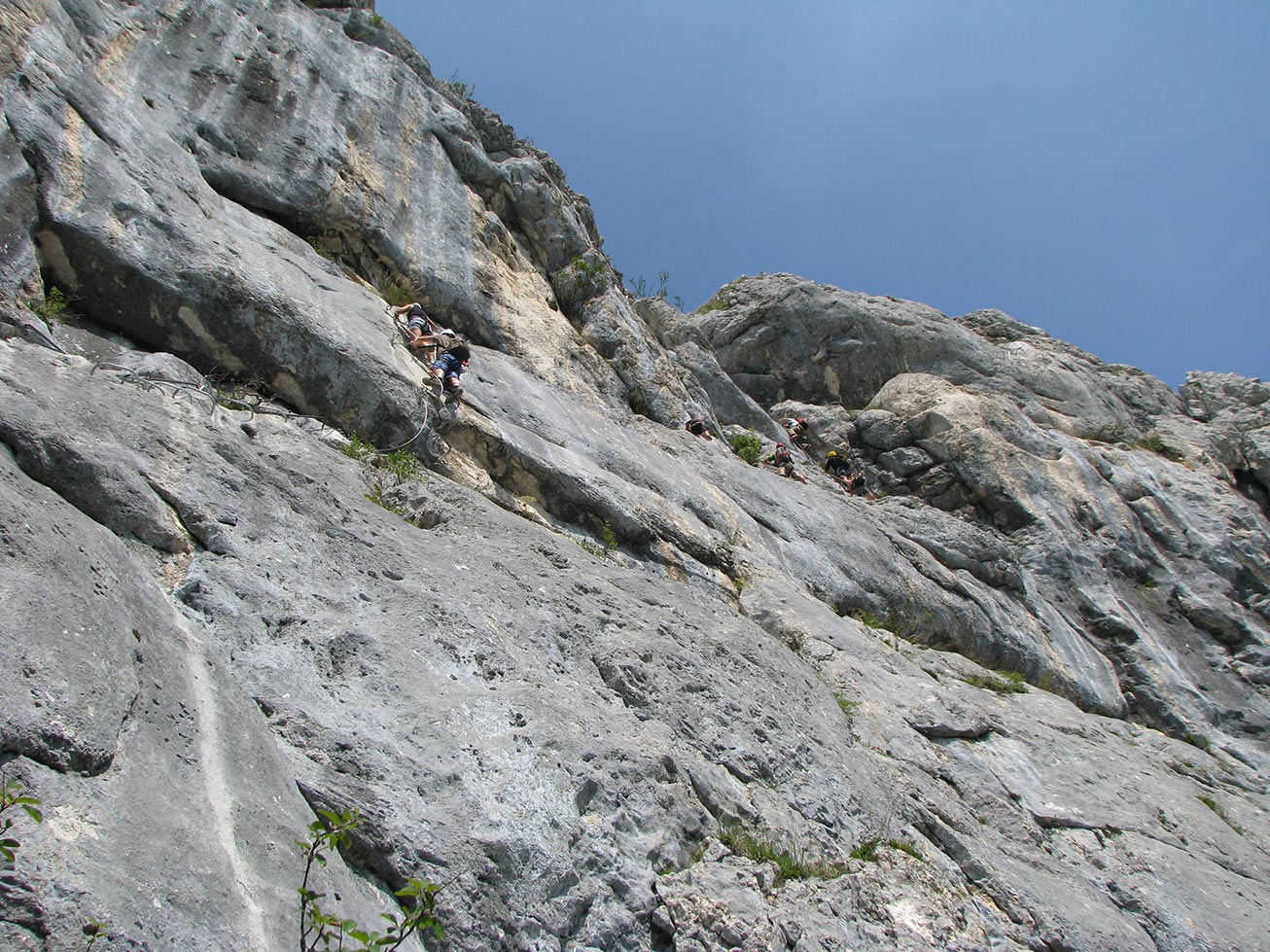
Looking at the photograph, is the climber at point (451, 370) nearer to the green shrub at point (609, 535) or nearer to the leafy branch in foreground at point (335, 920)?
the green shrub at point (609, 535)

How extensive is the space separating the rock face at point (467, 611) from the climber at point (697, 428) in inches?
15.6

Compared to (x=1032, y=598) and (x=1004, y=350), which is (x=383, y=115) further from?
(x=1004, y=350)

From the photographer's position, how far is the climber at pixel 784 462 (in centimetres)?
1772

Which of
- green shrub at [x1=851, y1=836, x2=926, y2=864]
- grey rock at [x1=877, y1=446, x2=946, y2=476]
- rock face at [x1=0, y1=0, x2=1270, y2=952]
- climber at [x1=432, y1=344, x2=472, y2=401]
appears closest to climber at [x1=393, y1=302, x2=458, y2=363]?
climber at [x1=432, y1=344, x2=472, y2=401]

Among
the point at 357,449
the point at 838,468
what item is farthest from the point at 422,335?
the point at 838,468

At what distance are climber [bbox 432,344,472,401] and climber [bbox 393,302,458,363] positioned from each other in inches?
7.1

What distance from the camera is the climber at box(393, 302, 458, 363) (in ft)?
36.0

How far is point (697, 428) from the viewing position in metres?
16.3

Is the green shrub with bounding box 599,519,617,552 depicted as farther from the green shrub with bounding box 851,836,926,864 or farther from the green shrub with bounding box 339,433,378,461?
the green shrub with bounding box 851,836,926,864

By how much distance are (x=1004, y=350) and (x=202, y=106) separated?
2156 centimetres

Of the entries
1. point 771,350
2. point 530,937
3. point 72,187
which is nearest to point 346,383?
point 72,187

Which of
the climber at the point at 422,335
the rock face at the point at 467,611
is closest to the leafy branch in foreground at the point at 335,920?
the rock face at the point at 467,611

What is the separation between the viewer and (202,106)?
12531mm

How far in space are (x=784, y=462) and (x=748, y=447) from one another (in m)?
0.76
